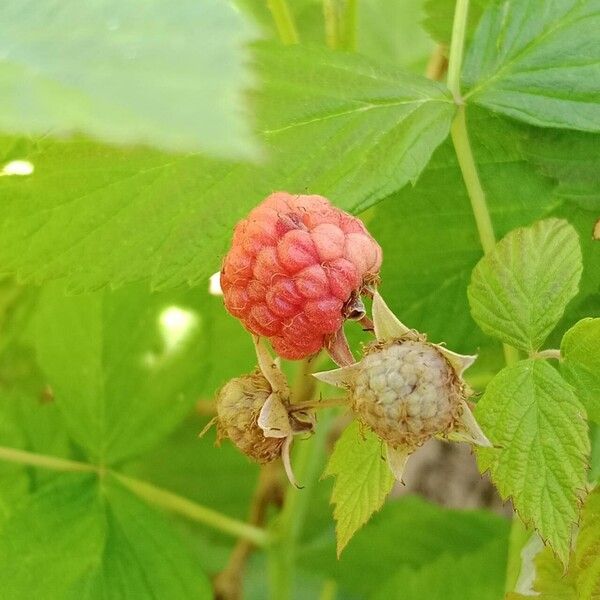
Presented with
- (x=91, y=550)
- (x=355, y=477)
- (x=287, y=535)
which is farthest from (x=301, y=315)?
(x=287, y=535)

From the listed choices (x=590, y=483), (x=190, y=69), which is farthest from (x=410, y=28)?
(x=190, y=69)

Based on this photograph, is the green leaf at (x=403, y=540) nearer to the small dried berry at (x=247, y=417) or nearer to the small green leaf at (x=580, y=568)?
the small green leaf at (x=580, y=568)

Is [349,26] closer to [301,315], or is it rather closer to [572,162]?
[572,162]

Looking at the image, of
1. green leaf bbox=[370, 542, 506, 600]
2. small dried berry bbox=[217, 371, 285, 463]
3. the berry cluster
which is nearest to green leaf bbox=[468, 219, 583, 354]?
the berry cluster

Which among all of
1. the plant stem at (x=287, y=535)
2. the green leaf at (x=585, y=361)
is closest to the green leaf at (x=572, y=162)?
the green leaf at (x=585, y=361)

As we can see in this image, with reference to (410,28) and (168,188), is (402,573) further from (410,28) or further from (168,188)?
(410,28)
